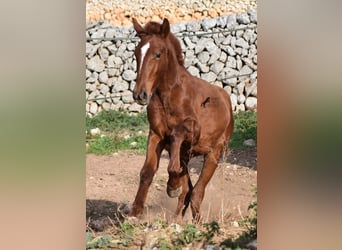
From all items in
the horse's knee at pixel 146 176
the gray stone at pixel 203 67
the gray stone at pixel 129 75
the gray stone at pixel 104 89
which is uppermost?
the gray stone at pixel 203 67

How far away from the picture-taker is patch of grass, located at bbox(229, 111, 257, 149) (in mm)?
3812

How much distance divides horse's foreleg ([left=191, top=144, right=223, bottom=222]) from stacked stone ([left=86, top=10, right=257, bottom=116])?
0.40 metres

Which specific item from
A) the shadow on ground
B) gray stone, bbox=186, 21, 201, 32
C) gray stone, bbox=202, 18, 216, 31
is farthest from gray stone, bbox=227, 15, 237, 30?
the shadow on ground

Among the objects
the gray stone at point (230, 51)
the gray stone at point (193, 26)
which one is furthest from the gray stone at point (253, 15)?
the gray stone at point (193, 26)

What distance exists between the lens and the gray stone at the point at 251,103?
3.81 meters

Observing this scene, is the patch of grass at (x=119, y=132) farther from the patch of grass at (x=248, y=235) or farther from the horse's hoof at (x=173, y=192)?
the patch of grass at (x=248, y=235)

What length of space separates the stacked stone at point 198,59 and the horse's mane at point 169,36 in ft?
0.12

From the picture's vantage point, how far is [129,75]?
12.6 ft

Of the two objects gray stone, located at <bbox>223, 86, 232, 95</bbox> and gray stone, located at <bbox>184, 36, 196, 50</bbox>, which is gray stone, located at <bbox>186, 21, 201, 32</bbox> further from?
gray stone, located at <bbox>223, 86, 232, 95</bbox>

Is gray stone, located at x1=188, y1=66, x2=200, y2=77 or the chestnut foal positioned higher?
gray stone, located at x1=188, y1=66, x2=200, y2=77

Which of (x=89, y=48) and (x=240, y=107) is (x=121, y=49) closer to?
(x=89, y=48)
